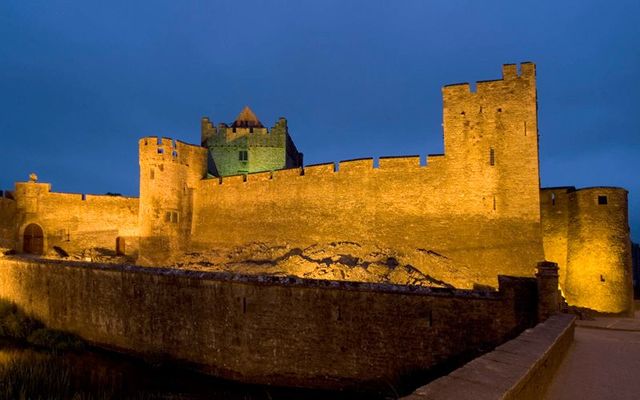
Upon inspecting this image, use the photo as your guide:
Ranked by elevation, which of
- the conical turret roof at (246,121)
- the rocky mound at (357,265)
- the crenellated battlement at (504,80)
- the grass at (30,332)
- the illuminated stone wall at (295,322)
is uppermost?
the conical turret roof at (246,121)

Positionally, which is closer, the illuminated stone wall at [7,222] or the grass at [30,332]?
the grass at [30,332]

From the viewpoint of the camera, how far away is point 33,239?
2678 cm

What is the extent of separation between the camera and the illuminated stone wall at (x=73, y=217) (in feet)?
86.5

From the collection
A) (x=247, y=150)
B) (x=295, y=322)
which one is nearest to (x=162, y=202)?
(x=247, y=150)

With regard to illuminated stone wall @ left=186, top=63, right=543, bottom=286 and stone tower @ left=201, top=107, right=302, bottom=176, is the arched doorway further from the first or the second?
illuminated stone wall @ left=186, top=63, right=543, bottom=286

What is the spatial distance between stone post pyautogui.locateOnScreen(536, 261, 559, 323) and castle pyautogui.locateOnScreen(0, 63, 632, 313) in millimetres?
8217

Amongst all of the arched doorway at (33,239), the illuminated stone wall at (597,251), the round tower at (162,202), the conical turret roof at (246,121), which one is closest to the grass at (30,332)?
the round tower at (162,202)

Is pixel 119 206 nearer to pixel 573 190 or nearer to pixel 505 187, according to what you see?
pixel 505 187

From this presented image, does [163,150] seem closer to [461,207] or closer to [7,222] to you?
[7,222]

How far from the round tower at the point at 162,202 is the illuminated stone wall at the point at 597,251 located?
1919cm

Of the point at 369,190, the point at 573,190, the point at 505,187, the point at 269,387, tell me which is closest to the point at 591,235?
the point at 573,190

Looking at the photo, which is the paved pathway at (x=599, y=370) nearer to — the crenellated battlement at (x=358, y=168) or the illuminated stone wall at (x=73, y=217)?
the crenellated battlement at (x=358, y=168)

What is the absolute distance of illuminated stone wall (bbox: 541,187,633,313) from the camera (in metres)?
17.0

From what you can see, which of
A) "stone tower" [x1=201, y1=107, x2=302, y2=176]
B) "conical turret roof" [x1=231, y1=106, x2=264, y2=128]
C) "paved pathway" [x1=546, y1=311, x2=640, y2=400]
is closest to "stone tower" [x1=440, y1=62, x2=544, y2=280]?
"paved pathway" [x1=546, y1=311, x2=640, y2=400]
